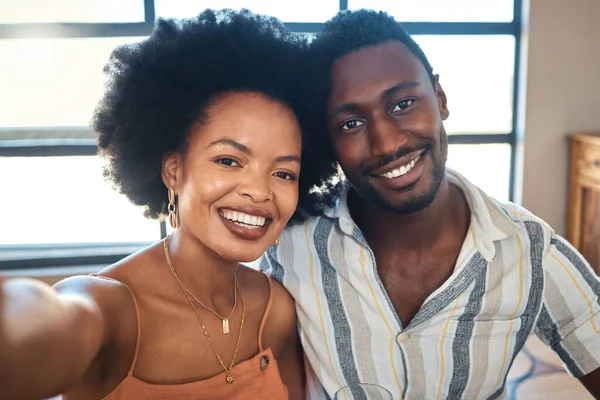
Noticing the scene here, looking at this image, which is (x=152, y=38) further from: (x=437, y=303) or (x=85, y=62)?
(x=85, y=62)

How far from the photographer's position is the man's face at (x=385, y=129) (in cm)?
133

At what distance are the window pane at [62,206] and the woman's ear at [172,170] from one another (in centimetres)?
194

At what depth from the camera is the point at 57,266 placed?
3197 mm

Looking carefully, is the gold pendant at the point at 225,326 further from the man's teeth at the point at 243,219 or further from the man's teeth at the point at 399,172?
the man's teeth at the point at 399,172

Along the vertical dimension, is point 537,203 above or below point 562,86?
below

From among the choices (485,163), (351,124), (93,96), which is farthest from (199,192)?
(485,163)

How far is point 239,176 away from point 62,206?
248 cm

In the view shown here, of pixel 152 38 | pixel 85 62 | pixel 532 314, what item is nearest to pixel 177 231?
pixel 152 38

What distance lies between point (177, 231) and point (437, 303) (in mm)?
619

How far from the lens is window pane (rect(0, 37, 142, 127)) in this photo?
9.81ft

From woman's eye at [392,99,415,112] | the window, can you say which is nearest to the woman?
woman's eye at [392,99,415,112]

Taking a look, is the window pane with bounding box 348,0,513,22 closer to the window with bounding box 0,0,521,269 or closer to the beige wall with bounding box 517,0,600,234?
the window with bounding box 0,0,521,269

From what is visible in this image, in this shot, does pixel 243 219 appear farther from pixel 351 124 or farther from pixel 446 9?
pixel 446 9

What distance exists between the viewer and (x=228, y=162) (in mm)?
1118
